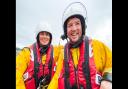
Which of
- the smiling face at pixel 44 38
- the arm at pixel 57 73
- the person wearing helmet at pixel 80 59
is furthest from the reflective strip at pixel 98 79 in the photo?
the smiling face at pixel 44 38

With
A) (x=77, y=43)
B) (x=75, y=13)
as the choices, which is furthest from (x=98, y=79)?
(x=75, y=13)

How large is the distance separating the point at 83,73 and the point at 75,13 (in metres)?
0.49

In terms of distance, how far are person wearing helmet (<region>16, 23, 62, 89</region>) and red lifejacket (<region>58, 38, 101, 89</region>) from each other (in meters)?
0.15

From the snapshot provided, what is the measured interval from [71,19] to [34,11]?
1.16 ft

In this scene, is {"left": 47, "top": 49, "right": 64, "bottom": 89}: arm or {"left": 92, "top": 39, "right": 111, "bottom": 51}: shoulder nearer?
{"left": 92, "top": 39, "right": 111, "bottom": 51}: shoulder

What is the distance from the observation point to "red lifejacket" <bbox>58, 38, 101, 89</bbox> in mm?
2789

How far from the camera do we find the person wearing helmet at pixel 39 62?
116 inches

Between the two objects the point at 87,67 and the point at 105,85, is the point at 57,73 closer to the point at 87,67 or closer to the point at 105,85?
the point at 87,67

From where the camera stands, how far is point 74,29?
2.88 metres

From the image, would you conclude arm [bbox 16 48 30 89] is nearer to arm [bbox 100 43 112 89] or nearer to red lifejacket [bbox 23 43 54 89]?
red lifejacket [bbox 23 43 54 89]

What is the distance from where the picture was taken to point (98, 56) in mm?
2783

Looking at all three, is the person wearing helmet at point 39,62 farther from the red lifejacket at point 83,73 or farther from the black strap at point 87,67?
the black strap at point 87,67

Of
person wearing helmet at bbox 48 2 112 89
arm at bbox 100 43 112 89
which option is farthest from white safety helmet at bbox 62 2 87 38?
arm at bbox 100 43 112 89

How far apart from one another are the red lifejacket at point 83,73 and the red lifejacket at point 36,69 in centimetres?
16
